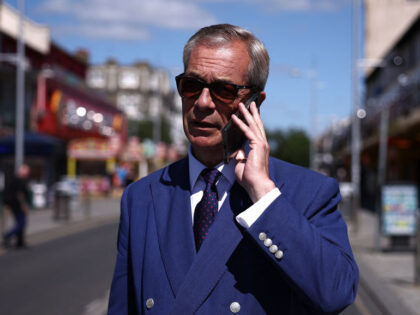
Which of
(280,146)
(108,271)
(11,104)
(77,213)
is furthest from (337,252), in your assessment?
(280,146)

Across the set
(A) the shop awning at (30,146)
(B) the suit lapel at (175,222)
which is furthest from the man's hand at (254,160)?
(A) the shop awning at (30,146)

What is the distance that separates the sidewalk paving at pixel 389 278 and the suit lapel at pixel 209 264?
5137 millimetres

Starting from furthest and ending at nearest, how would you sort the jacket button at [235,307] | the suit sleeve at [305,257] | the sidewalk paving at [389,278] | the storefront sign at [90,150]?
the storefront sign at [90,150] → the sidewalk paving at [389,278] → the jacket button at [235,307] → the suit sleeve at [305,257]

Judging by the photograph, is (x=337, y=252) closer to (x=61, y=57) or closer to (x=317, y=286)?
(x=317, y=286)

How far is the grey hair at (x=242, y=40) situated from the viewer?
2158 millimetres

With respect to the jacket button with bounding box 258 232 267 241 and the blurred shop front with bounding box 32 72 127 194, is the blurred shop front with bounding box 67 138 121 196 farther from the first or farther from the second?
the jacket button with bounding box 258 232 267 241

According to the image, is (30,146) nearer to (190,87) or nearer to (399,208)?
(399,208)

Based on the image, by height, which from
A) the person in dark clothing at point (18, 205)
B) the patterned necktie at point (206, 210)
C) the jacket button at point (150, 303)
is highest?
the patterned necktie at point (206, 210)

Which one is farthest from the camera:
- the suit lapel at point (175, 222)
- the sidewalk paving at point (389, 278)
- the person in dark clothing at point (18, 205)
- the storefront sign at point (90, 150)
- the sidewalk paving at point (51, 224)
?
the storefront sign at point (90, 150)

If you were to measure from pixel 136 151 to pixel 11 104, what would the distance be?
44.6 feet

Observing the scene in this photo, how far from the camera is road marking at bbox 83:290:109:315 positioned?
660 cm

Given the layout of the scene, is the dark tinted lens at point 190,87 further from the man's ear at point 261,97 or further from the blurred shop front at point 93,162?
the blurred shop front at point 93,162

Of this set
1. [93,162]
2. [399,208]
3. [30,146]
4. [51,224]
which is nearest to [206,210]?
[399,208]

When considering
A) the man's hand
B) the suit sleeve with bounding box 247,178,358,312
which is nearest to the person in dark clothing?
the man's hand
